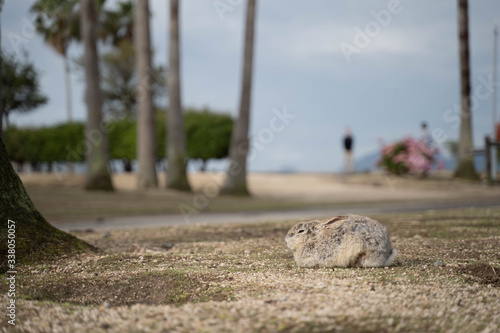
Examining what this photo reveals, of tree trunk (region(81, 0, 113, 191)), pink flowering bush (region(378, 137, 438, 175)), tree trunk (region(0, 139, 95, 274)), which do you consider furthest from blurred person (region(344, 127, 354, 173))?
tree trunk (region(0, 139, 95, 274))

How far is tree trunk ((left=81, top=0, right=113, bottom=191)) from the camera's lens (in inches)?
784

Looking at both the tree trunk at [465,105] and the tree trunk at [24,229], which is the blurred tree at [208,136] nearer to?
the tree trunk at [465,105]

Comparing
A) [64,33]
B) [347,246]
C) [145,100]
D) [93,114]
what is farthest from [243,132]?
[64,33]

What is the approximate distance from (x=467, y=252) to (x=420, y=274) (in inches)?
61.6

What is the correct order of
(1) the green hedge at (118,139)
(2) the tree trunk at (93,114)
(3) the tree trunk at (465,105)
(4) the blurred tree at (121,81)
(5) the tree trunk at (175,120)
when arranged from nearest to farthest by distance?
(2) the tree trunk at (93,114) < (5) the tree trunk at (175,120) < (3) the tree trunk at (465,105) < (1) the green hedge at (118,139) < (4) the blurred tree at (121,81)

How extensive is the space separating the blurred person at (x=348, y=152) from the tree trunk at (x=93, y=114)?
15.2 m

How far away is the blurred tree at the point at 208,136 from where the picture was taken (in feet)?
106

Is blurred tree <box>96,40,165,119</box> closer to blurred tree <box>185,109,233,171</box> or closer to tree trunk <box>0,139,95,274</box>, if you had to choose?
blurred tree <box>185,109,233,171</box>

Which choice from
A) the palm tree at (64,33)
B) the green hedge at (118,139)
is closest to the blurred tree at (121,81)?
the palm tree at (64,33)

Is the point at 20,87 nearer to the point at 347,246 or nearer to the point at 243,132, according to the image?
the point at 243,132

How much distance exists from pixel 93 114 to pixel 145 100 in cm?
281

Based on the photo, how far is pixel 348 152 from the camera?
1260 inches

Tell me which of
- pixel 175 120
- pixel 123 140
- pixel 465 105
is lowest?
pixel 123 140

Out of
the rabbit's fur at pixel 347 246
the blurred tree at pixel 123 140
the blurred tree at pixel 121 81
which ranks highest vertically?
Answer: the blurred tree at pixel 121 81
